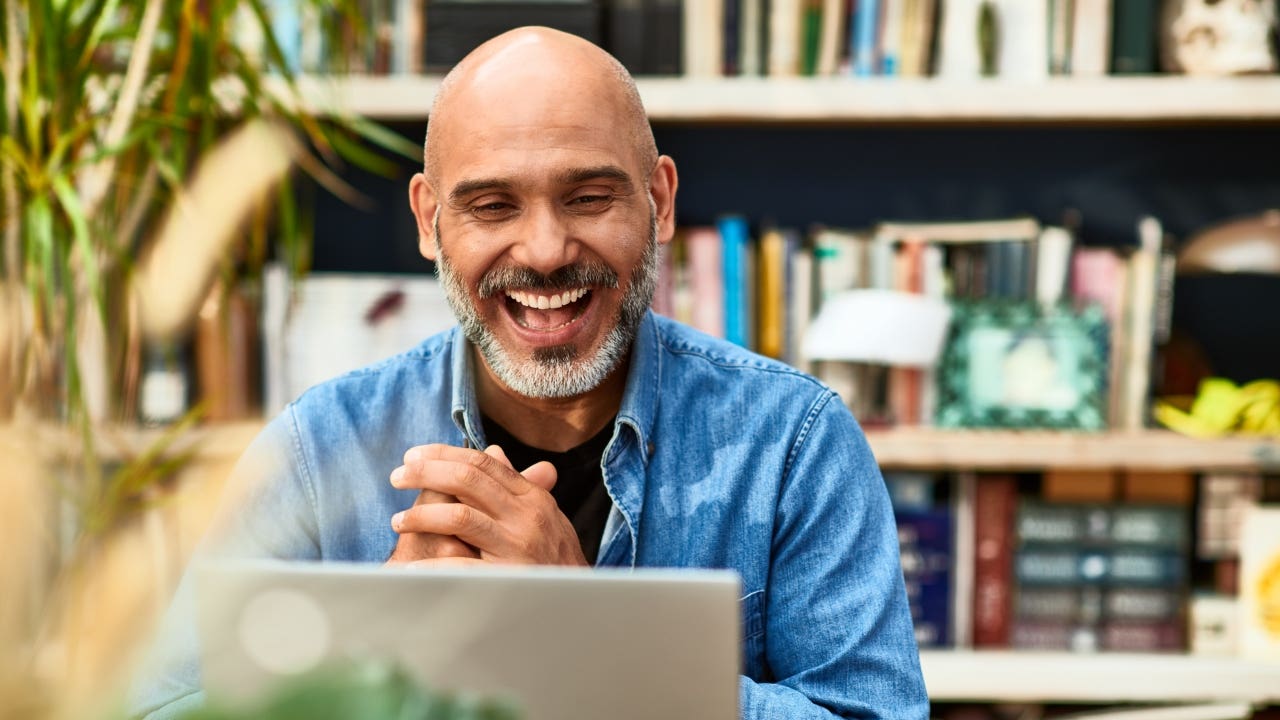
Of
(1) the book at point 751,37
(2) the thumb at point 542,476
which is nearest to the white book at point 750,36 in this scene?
(1) the book at point 751,37

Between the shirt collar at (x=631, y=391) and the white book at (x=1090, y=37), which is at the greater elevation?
the white book at (x=1090, y=37)

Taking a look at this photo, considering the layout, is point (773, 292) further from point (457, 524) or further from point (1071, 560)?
point (457, 524)

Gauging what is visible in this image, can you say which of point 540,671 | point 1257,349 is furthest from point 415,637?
point 1257,349

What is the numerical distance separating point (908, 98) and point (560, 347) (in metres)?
1.09

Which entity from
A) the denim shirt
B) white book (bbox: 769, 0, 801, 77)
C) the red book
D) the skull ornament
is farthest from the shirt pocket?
the skull ornament

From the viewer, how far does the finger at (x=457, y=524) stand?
3.11 feet

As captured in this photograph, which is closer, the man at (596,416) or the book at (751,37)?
the man at (596,416)

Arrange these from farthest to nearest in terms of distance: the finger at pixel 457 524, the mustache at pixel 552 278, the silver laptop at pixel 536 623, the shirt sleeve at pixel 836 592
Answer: the mustache at pixel 552 278 < the shirt sleeve at pixel 836 592 < the finger at pixel 457 524 < the silver laptop at pixel 536 623

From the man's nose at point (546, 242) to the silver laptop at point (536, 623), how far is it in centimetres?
61

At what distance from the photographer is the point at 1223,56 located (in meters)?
2.03

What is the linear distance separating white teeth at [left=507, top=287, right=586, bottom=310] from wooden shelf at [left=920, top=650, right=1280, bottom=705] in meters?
1.19

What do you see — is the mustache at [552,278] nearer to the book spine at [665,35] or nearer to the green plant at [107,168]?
the green plant at [107,168]

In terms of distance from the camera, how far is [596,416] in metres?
1.28

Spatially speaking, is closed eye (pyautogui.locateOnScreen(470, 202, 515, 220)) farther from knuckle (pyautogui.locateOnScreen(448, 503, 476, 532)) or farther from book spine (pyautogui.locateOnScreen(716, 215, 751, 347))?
book spine (pyautogui.locateOnScreen(716, 215, 751, 347))
